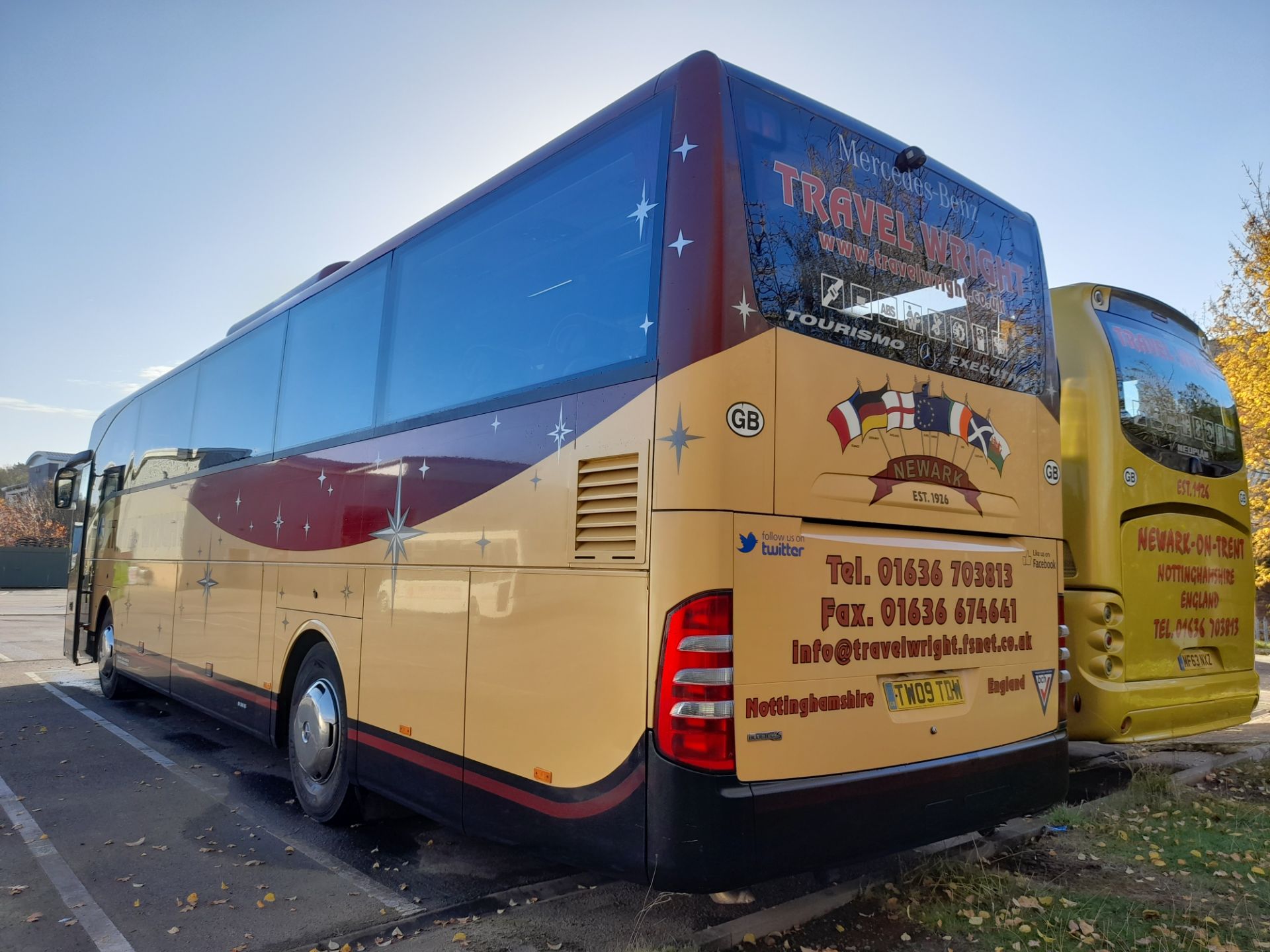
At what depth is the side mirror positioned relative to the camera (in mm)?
12375

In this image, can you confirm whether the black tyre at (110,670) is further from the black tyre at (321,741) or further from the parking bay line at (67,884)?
the black tyre at (321,741)

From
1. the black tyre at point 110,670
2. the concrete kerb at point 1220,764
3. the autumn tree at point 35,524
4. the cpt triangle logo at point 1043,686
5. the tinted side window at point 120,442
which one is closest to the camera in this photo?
the cpt triangle logo at point 1043,686

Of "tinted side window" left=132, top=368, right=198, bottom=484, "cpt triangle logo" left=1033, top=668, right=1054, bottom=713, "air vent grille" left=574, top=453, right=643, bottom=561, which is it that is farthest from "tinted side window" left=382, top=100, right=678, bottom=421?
"tinted side window" left=132, top=368, right=198, bottom=484

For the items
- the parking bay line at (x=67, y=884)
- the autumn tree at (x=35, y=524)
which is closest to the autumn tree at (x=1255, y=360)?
the parking bay line at (x=67, y=884)

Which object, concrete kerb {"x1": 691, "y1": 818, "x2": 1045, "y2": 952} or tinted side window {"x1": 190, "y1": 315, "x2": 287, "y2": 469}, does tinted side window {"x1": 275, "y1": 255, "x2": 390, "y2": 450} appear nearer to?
tinted side window {"x1": 190, "y1": 315, "x2": 287, "y2": 469}

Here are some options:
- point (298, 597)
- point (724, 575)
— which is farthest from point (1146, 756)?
point (298, 597)

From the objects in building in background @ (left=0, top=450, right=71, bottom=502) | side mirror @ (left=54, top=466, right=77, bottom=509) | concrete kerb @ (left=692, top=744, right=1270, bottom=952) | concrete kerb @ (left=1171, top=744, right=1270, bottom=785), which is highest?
building in background @ (left=0, top=450, right=71, bottom=502)

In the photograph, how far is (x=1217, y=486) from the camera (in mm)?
7086

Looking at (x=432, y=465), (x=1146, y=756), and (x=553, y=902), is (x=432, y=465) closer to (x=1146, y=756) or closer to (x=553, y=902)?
(x=553, y=902)

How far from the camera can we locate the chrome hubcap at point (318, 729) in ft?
18.2

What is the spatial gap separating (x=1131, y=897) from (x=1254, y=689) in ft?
12.3

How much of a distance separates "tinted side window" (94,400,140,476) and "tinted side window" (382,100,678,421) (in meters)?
6.76

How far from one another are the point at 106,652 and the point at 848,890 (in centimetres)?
968

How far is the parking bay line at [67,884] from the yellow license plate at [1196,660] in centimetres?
682
